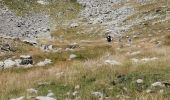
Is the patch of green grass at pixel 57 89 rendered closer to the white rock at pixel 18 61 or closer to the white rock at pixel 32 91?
the white rock at pixel 32 91

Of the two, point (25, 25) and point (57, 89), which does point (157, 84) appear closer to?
point (57, 89)

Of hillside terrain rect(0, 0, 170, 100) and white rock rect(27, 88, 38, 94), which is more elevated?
white rock rect(27, 88, 38, 94)

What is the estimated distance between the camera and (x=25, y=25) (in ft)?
293

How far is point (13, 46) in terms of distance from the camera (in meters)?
46.8

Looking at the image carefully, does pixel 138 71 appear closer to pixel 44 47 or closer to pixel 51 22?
pixel 44 47

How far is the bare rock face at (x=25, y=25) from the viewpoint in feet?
262

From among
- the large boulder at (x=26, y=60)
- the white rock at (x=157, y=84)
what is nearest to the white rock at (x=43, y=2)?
the large boulder at (x=26, y=60)

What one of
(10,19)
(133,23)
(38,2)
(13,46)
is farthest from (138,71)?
(38,2)

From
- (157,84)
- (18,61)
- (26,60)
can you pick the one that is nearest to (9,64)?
(18,61)

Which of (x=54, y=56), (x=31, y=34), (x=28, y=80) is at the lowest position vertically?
(x=31, y=34)

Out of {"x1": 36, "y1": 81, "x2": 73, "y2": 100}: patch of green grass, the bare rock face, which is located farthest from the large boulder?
the bare rock face

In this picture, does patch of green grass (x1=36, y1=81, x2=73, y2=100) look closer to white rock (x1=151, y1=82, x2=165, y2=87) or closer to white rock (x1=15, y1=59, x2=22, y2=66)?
white rock (x1=151, y1=82, x2=165, y2=87)

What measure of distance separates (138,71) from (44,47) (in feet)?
112

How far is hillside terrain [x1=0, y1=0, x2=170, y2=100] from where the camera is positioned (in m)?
15.8
